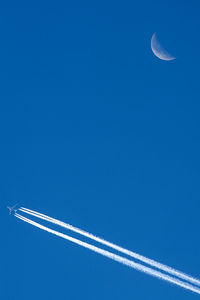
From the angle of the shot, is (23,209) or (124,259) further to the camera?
(23,209)

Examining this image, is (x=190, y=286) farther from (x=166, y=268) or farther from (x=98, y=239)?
(x=98, y=239)

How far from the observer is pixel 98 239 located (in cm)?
2495

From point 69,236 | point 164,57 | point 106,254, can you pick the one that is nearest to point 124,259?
point 106,254

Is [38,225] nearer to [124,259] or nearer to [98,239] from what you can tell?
[98,239]

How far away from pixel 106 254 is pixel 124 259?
1.24 m

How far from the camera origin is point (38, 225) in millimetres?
26562

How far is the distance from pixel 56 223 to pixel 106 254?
396 centimetres

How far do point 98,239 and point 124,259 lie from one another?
2.07 metres

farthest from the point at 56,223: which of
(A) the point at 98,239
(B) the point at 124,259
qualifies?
(B) the point at 124,259

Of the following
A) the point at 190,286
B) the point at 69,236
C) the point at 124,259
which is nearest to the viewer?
the point at 190,286

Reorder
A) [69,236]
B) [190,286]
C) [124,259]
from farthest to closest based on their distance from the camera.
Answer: [69,236]
[124,259]
[190,286]

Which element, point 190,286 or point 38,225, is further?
point 38,225

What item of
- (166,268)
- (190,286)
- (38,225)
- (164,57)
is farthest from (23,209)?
(164,57)

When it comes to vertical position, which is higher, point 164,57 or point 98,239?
point 164,57
